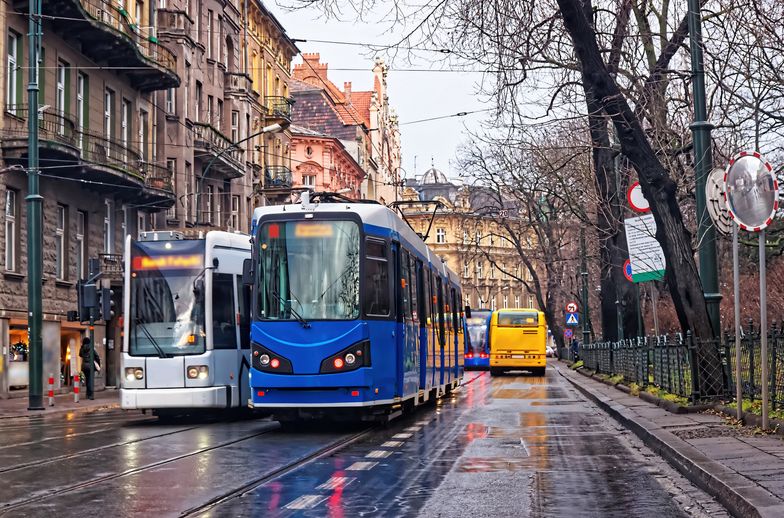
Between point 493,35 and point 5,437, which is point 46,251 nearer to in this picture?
point 5,437

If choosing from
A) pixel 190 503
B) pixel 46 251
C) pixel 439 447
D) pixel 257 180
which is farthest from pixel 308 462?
pixel 257 180

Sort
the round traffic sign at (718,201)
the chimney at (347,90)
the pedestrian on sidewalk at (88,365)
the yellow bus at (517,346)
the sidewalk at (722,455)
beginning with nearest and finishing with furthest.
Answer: the sidewalk at (722,455) < the round traffic sign at (718,201) < the pedestrian on sidewalk at (88,365) < the yellow bus at (517,346) < the chimney at (347,90)

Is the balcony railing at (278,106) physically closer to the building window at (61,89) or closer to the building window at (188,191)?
the building window at (188,191)

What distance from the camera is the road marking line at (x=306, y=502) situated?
Result: 9633 millimetres

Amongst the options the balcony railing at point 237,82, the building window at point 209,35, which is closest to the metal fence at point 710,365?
the building window at point 209,35

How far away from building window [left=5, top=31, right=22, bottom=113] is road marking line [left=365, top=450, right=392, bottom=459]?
66.2 ft

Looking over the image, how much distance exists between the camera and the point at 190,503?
977 cm

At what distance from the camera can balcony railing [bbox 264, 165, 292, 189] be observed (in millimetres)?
62594

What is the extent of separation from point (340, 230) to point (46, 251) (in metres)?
18.5

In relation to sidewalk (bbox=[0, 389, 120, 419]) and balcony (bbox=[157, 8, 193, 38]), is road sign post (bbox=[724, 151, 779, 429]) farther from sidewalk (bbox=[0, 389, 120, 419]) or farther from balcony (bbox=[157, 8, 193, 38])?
balcony (bbox=[157, 8, 193, 38])

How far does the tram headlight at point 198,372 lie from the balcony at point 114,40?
51.5 feet

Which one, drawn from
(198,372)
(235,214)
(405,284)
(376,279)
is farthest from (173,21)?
(376,279)

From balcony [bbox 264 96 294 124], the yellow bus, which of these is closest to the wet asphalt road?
the yellow bus

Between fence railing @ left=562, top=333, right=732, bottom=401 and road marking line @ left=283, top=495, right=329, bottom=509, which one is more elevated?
fence railing @ left=562, top=333, right=732, bottom=401
